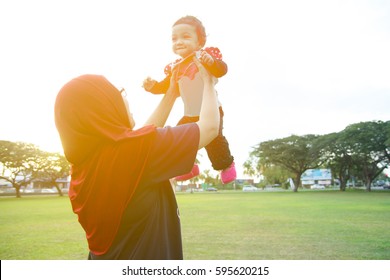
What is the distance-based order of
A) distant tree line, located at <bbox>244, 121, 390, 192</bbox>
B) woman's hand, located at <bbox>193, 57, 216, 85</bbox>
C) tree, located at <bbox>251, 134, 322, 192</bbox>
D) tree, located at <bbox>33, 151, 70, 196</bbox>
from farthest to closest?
tree, located at <bbox>33, 151, 70, 196</bbox> → tree, located at <bbox>251, 134, 322, 192</bbox> → distant tree line, located at <bbox>244, 121, 390, 192</bbox> → woman's hand, located at <bbox>193, 57, 216, 85</bbox>

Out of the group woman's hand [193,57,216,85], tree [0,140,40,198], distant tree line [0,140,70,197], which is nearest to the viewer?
woman's hand [193,57,216,85]

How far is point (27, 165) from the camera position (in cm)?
1855

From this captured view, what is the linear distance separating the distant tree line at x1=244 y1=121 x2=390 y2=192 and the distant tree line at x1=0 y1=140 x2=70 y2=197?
1111cm

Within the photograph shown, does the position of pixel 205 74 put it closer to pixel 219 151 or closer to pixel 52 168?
pixel 219 151

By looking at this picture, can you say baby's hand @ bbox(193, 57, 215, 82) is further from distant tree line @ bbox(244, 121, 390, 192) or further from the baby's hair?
distant tree line @ bbox(244, 121, 390, 192)

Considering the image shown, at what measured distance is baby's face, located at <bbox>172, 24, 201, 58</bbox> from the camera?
1.02 meters

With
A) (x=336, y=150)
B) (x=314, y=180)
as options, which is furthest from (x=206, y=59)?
(x=314, y=180)

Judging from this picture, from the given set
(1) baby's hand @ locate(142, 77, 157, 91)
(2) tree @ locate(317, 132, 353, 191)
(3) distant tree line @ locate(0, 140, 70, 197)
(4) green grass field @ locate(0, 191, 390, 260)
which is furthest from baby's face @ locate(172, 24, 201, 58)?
(3) distant tree line @ locate(0, 140, 70, 197)

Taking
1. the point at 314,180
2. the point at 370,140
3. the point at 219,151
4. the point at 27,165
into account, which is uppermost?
the point at 370,140

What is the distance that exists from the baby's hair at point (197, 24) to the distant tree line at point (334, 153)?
41.4 feet

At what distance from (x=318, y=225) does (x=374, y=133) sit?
358 inches

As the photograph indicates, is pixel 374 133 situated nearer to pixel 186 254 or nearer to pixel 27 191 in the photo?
pixel 186 254

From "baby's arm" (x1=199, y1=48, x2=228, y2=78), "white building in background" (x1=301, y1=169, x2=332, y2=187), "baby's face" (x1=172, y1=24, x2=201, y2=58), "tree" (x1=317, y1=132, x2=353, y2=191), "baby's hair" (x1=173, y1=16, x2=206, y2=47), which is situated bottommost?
"white building in background" (x1=301, y1=169, x2=332, y2=187)

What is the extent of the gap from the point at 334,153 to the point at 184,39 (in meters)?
16.7
